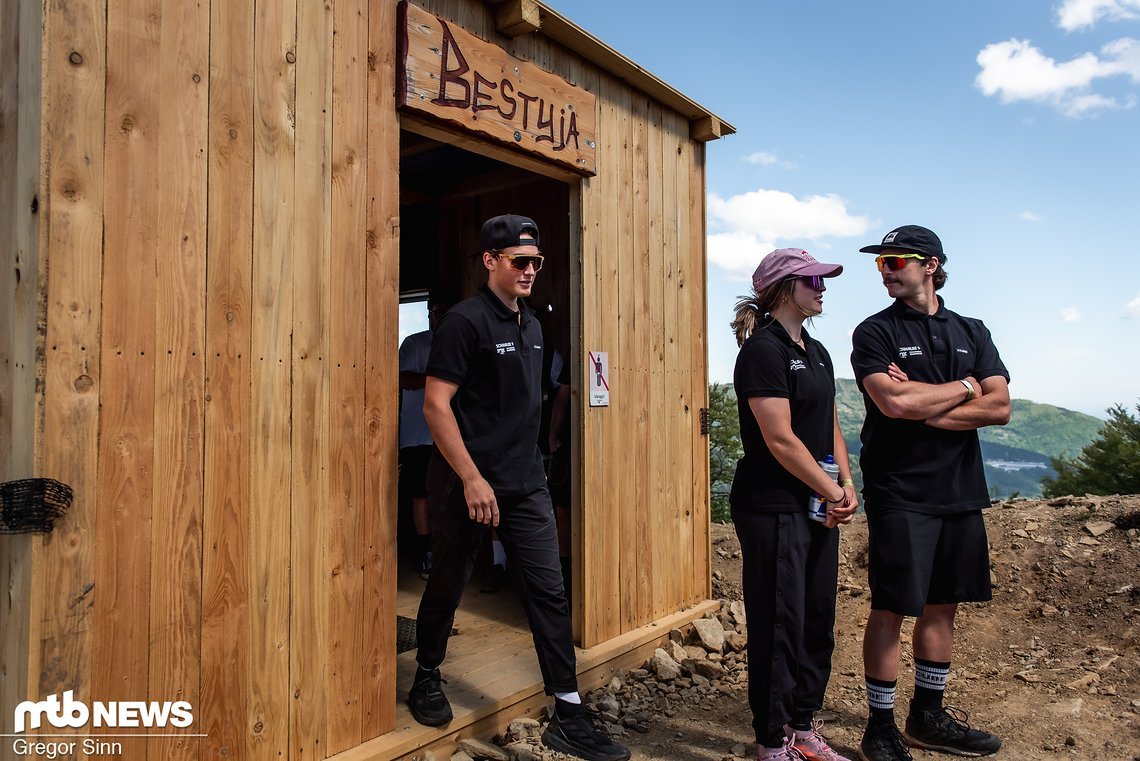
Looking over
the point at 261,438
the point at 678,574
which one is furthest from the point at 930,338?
the point at 261,438

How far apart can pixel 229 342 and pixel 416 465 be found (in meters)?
2.92

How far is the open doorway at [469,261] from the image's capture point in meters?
4.84

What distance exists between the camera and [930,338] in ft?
10.4

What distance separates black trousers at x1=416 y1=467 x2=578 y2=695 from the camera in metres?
3.17

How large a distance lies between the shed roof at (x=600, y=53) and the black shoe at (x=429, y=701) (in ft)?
9.61

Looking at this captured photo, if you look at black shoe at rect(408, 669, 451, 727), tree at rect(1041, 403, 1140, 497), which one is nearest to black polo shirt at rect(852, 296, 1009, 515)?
black shoe at rect(408, 669, 451, 727)

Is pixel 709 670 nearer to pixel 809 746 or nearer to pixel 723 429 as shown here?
pixel 809 746

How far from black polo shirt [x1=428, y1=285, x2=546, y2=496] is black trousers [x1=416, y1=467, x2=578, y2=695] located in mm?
135

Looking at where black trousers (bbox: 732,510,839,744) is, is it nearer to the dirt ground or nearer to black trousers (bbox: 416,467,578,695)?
the dirt ground

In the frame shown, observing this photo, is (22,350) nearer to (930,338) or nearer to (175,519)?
(175,519)

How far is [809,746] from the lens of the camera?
116 inches

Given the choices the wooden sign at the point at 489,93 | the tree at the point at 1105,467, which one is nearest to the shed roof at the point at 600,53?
the wooden sign at the point at 489,93

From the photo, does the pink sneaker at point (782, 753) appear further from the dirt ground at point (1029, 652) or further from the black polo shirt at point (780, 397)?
the black polo shirt at point (780, 397)

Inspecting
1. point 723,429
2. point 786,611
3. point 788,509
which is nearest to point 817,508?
point 788,509
